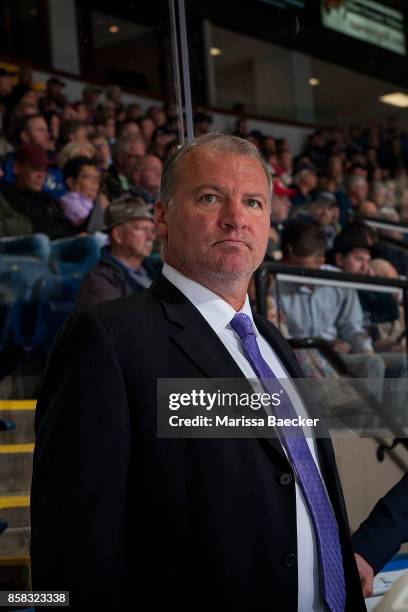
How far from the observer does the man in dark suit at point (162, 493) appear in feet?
3.35

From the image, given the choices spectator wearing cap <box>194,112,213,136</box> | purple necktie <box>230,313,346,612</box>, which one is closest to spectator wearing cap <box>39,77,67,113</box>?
spectator wearing cap <box>194,112,213,136</box>

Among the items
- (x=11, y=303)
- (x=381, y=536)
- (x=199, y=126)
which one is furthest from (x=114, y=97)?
(x=381, y=536)

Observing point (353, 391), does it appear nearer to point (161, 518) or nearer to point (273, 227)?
point (161, 518)

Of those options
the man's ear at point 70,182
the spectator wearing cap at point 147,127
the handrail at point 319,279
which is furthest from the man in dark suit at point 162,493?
the spectator wearing cap at point 147,127

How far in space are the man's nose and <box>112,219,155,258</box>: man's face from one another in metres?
1.97

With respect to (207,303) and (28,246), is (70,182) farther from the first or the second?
(207,303)

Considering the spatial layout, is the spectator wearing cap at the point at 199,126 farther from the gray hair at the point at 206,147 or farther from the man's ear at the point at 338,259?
the man's ear at the point at 338,259

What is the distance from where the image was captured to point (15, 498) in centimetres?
191

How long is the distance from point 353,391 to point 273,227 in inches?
66.3

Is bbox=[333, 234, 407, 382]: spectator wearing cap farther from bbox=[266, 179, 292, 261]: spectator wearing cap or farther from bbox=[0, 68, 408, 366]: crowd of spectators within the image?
bbox=[266, 179, 292, 261]: spectator wearing cap

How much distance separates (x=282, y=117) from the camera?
8992 mm

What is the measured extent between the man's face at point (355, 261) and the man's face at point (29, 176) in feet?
4.57

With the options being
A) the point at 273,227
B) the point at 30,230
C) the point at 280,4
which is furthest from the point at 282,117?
the point at 280,4

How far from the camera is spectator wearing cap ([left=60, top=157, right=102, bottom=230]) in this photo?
3705mm
